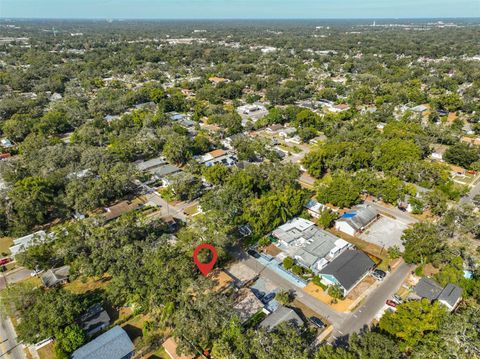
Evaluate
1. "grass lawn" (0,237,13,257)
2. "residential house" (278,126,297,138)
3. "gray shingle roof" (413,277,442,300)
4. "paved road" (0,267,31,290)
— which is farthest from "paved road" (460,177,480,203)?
"grass lawn" (0,237,13,257)

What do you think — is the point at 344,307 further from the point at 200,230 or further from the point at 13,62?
the point at 13,62

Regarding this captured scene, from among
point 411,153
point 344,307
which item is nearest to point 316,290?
point 344,307

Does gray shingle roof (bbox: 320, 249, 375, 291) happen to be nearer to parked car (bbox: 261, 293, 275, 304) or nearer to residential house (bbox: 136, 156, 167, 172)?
parked car (bbox: 261, 293, 275, 304)

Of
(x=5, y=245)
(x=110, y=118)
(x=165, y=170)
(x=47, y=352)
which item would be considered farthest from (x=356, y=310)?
(x=110, y=118)

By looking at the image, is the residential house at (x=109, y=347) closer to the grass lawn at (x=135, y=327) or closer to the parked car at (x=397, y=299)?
the grass lawn at (x=135, y=327)

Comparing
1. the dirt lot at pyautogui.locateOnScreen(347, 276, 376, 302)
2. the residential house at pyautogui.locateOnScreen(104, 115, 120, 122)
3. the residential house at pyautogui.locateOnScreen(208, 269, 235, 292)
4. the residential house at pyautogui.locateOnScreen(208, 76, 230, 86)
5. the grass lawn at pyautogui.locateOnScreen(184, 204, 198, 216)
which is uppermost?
the residential house at pyautogui.locateOnScreen(208, 76, 230, 86)

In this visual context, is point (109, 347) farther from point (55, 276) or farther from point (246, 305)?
point (55, 276)
